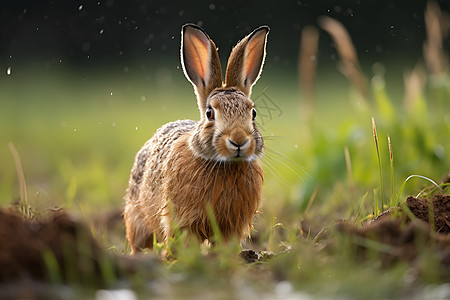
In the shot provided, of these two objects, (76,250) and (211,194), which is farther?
(211,194)

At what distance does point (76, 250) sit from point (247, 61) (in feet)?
7.10

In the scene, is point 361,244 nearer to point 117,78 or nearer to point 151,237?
point 151,237

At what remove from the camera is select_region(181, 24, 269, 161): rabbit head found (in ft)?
12.8

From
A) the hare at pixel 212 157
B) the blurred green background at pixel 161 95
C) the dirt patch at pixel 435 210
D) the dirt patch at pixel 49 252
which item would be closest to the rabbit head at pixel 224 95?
the hare at pixel 212 157

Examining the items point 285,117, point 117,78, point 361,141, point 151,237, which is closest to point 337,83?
point 285,117

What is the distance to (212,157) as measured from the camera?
400 centimetres

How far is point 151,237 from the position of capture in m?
4.75

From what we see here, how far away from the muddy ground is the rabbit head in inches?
40.8

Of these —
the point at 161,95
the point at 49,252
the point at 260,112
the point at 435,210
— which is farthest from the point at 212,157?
the point at 161,95

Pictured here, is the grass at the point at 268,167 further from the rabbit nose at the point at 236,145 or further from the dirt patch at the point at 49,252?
the rabbit nose at the point at 236,145

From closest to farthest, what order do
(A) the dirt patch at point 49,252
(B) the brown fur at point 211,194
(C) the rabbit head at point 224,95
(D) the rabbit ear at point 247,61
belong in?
(A) the dirt patch at point 49,252, (C) the rabbit head at point 224,95, (B) the brown fur at point 211,194, (D) the rabbit ear at point 247,61

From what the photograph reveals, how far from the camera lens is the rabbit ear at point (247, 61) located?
4.35m

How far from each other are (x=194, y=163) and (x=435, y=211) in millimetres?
1387

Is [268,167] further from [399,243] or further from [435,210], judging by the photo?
[399,243]
